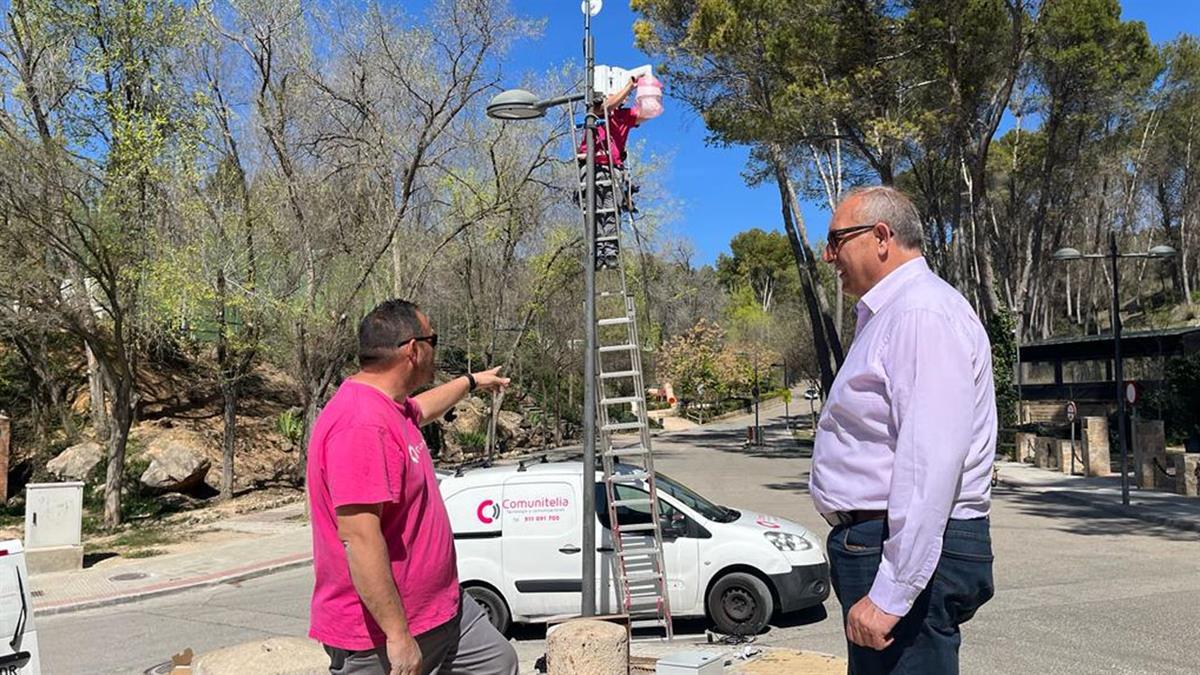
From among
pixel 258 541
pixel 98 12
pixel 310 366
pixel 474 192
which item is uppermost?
pixel 98 12

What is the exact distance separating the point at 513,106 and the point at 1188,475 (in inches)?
689

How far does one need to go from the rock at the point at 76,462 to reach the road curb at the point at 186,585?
10459 mm

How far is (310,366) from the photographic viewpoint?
61.7 feet

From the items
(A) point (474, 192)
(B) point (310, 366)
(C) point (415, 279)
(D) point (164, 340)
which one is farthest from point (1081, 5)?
(D) point (164, 340)

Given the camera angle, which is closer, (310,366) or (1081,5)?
(310,366)

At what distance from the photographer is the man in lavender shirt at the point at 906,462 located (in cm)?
222

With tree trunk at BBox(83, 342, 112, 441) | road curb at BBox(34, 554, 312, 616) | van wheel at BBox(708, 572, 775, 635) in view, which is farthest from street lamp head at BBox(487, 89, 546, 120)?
tree trunk at BBox(83, 342, 112, 441)

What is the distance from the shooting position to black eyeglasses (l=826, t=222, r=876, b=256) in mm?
2588

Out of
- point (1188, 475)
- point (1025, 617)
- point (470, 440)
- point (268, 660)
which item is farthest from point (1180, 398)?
point (268, 660)

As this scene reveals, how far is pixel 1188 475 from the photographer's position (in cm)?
1833

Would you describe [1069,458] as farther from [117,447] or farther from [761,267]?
[761,267]

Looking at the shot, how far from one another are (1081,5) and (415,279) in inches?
844

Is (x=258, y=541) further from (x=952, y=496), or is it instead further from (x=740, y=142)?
(x=740, y=142)

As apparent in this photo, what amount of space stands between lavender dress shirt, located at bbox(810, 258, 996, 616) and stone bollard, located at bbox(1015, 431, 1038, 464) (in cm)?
2738
